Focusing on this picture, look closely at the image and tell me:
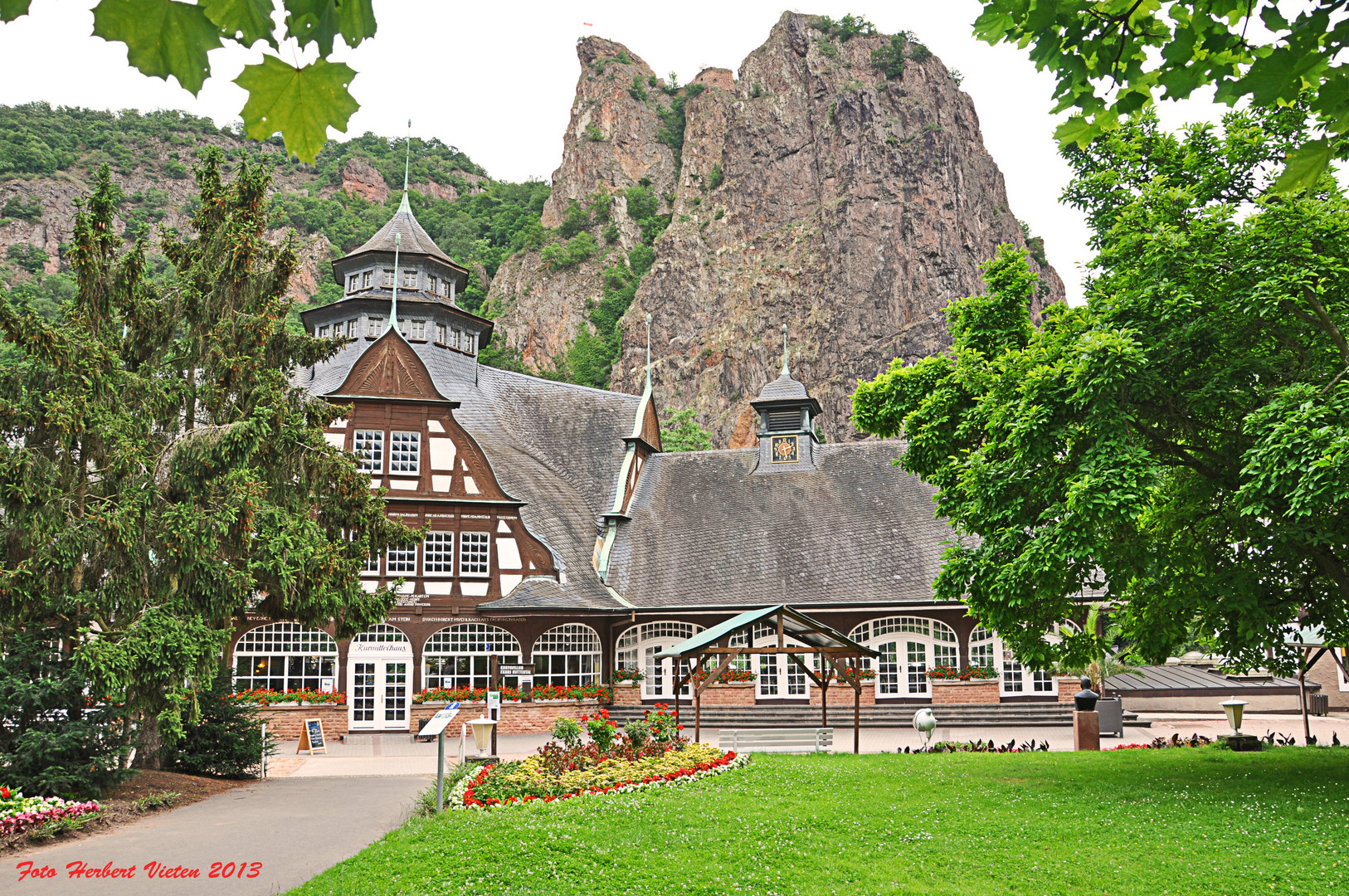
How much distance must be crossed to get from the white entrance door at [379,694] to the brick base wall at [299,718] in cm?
71

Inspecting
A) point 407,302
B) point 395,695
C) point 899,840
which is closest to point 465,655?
point 395,695

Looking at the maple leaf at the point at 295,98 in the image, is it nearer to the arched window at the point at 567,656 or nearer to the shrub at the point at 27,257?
the arched window at the point at 567,656

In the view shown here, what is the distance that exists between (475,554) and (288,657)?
502 cm

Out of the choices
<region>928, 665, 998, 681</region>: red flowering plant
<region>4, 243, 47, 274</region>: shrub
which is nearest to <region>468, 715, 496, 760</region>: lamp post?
<region>928, 665, 998, 681</region>: red flowering plant

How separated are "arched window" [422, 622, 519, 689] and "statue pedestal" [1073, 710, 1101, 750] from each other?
42.4 feet

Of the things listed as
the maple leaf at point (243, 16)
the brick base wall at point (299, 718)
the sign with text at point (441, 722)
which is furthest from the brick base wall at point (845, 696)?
the maple leaf at point (243, 16)

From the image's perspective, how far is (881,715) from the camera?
76.9 feet

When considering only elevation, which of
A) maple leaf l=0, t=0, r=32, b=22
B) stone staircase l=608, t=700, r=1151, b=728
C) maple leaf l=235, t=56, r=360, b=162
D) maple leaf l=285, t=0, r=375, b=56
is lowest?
stone staircase l=608, t=700, r=1151, b=728

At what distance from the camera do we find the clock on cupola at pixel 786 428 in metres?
30.0

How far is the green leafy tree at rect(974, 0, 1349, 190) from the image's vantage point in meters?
2.83

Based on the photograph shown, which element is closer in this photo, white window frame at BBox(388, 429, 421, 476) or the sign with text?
the sign with text

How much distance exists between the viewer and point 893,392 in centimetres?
1521

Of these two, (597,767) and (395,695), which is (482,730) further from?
(395,695)

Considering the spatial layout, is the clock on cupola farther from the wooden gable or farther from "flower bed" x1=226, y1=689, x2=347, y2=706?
"flower bed" x1=226, y1=689, x2=347, y2=706
